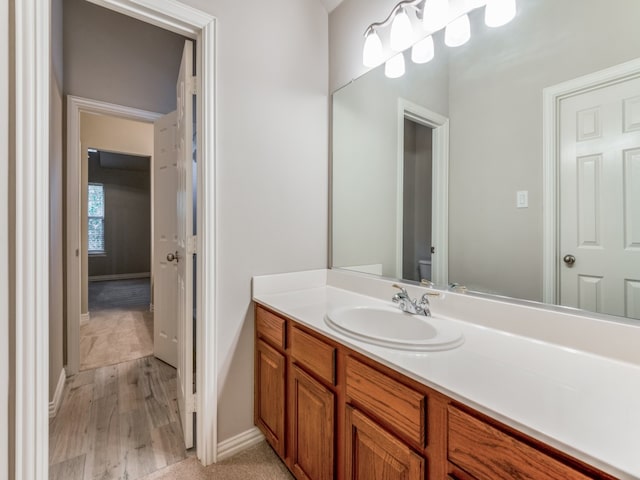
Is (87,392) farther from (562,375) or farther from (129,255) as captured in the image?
(129,255)

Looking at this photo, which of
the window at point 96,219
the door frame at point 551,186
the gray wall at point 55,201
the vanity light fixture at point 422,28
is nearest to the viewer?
the door frame at point 551,186

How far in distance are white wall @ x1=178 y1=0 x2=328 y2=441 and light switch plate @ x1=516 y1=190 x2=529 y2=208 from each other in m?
1.06

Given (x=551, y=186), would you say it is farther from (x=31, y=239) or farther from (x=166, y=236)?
(x=166, y=236)

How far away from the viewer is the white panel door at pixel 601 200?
2.83ft

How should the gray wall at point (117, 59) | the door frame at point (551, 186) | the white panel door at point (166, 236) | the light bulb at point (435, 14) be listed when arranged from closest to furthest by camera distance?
the door frame at point (551, 186) → the light bulb at point (435, 14) → the gray wall at point (117, 59) → the white panel door at point (166, 236)

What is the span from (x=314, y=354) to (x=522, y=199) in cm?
97

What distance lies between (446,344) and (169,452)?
1543 mm

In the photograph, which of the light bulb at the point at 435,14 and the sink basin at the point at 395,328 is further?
the light bulb at the point at 435,14

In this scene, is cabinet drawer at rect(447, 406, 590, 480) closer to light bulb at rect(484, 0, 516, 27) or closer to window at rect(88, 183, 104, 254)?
light bulb at rect(484, 0, 516, 27)

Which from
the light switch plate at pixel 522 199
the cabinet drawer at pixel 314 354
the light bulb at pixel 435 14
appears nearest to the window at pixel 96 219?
the cabinet drawer at pixel 314 354

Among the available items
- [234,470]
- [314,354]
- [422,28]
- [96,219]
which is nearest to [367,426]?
[314,354]

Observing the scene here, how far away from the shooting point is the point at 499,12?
3.68ft

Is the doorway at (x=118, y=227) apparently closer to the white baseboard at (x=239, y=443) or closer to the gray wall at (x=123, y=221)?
the gray wall at (x=123, y=221)

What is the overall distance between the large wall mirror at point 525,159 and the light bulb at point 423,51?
29mm
